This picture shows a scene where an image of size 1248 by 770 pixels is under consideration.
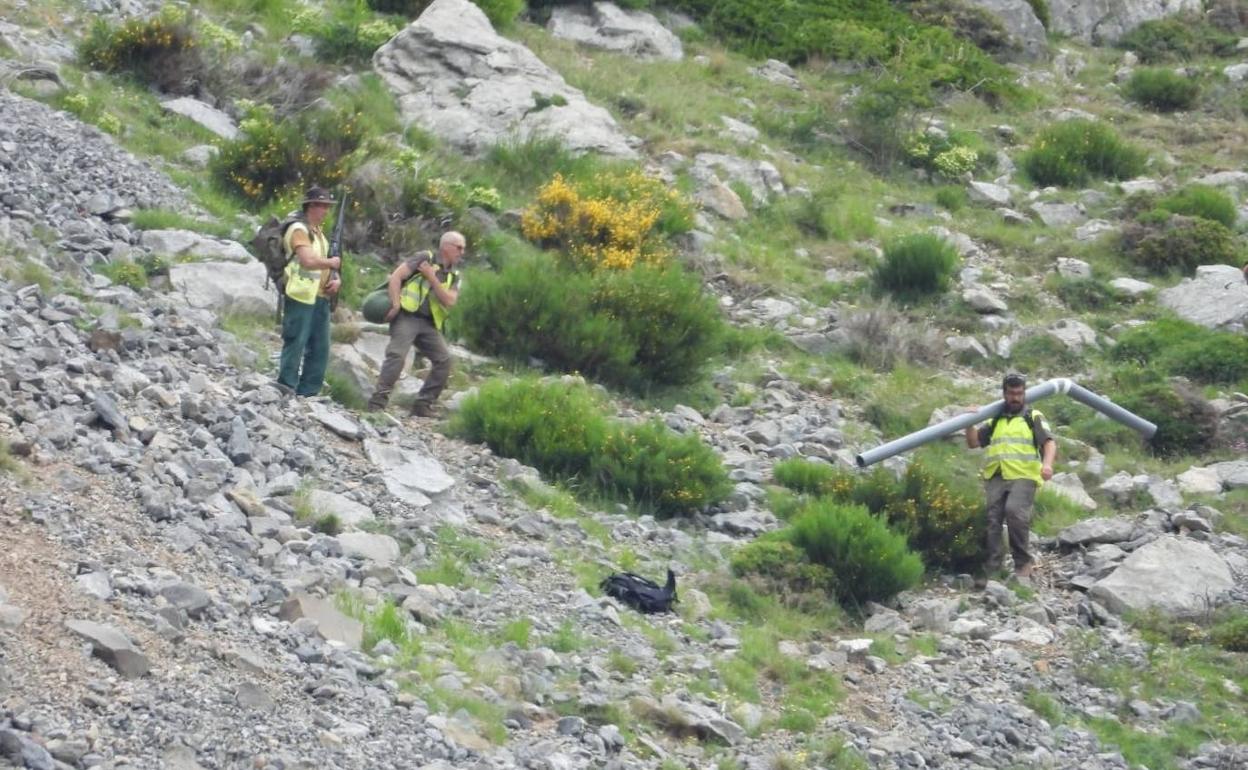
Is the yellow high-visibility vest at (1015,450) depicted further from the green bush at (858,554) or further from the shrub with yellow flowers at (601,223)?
the shrub with yellow flowers at (601,223)

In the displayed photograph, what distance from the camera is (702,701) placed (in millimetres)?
9750

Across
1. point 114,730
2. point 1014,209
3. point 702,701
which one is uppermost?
point 114,730

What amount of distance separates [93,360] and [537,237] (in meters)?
7.43

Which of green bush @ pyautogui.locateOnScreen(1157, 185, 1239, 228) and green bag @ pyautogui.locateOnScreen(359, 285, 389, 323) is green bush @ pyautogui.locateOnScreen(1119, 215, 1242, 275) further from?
green bag @ pyautogui.locateOnScreen(359, 285, 389, 323)

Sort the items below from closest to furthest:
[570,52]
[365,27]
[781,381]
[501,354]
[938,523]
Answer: [938,523], [501,354], [781,381], [365,27], [570,52]

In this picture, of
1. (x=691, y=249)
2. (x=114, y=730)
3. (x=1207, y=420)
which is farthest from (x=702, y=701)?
(x=691, y=249)

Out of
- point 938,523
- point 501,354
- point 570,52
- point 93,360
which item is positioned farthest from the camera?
point 570,52

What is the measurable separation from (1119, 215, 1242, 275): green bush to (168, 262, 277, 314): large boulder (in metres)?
11.0

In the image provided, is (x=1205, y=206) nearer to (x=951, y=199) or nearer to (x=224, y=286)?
(x=951, y=199)

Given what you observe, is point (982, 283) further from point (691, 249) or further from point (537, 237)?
point (537, 237)

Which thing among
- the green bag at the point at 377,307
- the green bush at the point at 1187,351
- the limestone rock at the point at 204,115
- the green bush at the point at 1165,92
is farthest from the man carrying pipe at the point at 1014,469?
the green bush at the point at 1165,92

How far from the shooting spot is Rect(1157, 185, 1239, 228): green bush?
849 inches

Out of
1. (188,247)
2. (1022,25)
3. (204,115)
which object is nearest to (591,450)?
(188,247)

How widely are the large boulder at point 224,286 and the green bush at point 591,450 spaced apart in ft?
5.93
